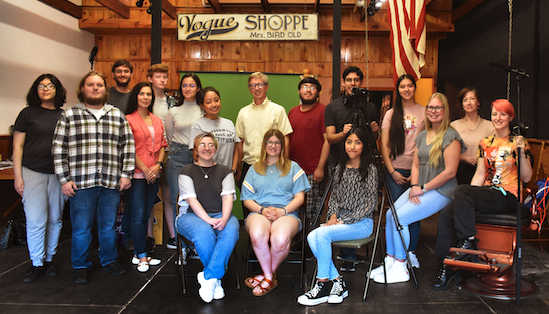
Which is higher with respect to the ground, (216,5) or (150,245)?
(216,5)

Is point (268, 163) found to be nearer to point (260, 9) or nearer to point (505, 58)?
point (505, 58)

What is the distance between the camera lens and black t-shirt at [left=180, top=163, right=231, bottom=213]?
2680 millimetres

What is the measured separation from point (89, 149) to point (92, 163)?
101 mm

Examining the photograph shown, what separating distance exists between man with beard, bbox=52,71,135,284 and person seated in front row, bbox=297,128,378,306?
149 centimetres

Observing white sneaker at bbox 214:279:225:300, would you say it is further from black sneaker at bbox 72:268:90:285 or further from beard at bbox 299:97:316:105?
beard at bbox 299:97:316:105

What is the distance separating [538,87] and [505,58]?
97 cm

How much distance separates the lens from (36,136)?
8.80 feet

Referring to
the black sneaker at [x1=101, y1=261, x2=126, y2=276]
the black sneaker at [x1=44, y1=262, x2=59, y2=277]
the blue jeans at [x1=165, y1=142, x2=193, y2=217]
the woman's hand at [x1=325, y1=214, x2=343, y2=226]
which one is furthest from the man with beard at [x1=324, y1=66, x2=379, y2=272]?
the black sneaker at [x1=44, y1=262, x2=59, y2=277]

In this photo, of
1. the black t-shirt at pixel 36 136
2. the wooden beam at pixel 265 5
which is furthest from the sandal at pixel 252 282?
the wooden beam at pixel 265 5

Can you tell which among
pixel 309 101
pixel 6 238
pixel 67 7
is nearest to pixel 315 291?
pixel 309 101

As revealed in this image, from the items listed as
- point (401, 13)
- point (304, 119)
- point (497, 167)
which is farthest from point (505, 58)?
point (304, 119)

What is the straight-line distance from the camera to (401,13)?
399 cm

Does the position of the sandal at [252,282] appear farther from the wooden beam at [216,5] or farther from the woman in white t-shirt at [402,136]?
the wooden beam at [216,5]

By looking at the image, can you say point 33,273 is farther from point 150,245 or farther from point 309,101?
point 309,101
